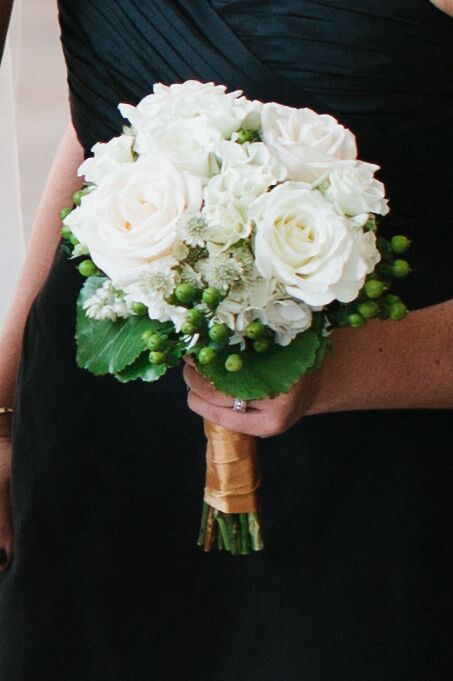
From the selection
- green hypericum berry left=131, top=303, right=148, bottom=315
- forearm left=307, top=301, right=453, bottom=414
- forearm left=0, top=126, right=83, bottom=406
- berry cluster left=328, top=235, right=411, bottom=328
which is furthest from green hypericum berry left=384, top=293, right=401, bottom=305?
forearm left=0, top=126, right=83, bottom=406

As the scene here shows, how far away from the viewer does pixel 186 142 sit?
2.26ft

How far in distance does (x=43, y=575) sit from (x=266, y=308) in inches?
19.8

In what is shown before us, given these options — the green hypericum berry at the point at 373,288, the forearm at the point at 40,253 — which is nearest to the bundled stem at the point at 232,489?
the green hypericum berry at the point at 373,288

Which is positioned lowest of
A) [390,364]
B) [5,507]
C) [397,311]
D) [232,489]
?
[5,507]

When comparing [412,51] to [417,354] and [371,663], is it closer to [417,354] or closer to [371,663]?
[417,354]

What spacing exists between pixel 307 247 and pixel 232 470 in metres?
0.28

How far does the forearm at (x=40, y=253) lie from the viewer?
1.15m

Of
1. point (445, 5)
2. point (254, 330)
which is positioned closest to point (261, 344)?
point (254, 330)

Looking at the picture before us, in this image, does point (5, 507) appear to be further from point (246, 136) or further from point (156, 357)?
point (246, 136)

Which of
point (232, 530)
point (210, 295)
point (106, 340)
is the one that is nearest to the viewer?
point (210, 295)

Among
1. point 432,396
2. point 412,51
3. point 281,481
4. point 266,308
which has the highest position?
point 412,51

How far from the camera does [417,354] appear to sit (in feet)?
2.73

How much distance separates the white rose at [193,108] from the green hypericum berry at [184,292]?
0.14 m

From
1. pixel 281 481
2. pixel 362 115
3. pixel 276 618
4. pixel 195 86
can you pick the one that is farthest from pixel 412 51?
pixel 276 618
